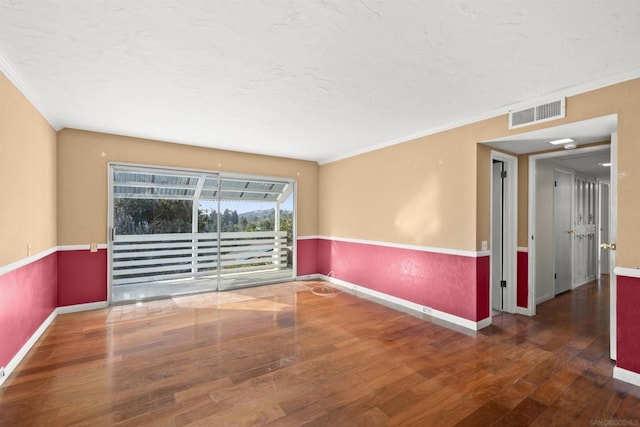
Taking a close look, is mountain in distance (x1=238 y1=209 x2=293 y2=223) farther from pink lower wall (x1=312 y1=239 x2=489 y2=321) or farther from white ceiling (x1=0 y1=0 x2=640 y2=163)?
white ceiling (x1=0 y1=0 x2=640 y2=163)

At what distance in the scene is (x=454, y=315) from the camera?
11.9 feet

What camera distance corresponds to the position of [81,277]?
4.04m

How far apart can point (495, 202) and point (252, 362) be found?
363 centimetres

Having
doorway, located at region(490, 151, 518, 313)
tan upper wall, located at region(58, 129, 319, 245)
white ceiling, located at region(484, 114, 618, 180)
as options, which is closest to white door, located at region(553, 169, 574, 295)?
white ceiling, located at region(484, 114, 618, 180)

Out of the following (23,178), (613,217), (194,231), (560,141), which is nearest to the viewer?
(613,217)

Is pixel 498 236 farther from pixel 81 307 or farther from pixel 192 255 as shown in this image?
pixel 81 307

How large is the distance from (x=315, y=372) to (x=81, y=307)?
3.55 metres

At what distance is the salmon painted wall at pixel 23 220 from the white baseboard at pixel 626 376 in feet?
16.0

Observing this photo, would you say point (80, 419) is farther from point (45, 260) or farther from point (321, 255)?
point (321, 255)

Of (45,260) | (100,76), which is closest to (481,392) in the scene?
(100,76)

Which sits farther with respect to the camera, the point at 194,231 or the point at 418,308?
the point at 194,231

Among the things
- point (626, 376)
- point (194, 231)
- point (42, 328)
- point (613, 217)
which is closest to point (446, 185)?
point (613, 217)

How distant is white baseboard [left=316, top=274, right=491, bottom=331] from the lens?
346 centimetres

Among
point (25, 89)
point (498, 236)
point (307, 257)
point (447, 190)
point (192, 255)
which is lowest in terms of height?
point (307, 257)
